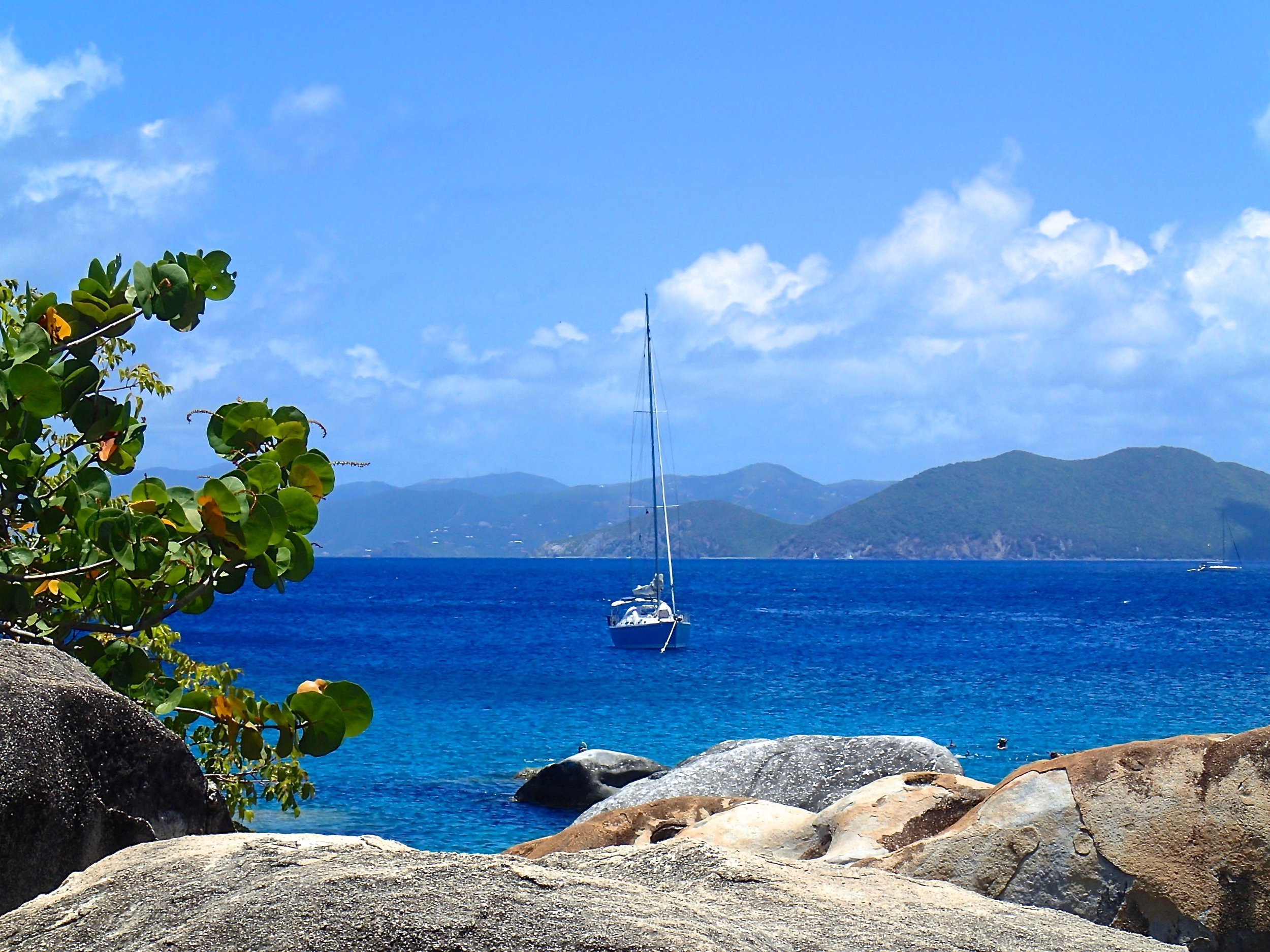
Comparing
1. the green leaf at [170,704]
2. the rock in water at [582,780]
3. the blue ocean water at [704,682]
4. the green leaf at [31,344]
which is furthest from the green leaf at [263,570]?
the rock in water at [582,780]

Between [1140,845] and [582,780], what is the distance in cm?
1896

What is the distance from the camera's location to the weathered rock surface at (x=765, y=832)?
6.88 metres

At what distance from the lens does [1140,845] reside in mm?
5355

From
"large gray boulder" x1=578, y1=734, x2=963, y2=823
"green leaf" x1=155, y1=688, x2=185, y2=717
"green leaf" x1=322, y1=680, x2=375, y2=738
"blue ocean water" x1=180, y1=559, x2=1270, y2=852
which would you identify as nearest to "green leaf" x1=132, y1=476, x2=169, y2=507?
"green leaf" x1=155, y1=688, x2=185, y2=717

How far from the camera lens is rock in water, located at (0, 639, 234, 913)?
144 inches

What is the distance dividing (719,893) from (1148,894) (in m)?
2.79

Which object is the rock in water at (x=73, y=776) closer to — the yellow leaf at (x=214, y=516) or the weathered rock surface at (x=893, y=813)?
the yellow leaf at (x=214, y=516)

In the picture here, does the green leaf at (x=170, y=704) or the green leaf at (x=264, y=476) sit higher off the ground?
the green leaf at (x=264, y=476)

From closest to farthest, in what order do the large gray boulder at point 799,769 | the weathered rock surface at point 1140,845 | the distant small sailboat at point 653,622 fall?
1. the weathered rock surface at point 1140,845
2. the large gray boulder at point 799,769
3. the distant small sailboat at point 653,622

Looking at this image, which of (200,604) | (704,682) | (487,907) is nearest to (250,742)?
(200,604)

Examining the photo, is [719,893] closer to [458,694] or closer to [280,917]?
[280,917]

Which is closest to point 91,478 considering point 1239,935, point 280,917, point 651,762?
point 280,917

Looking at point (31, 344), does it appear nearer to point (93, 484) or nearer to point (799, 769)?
point (93, 484)

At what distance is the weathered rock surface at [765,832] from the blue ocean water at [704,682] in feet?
45.7
